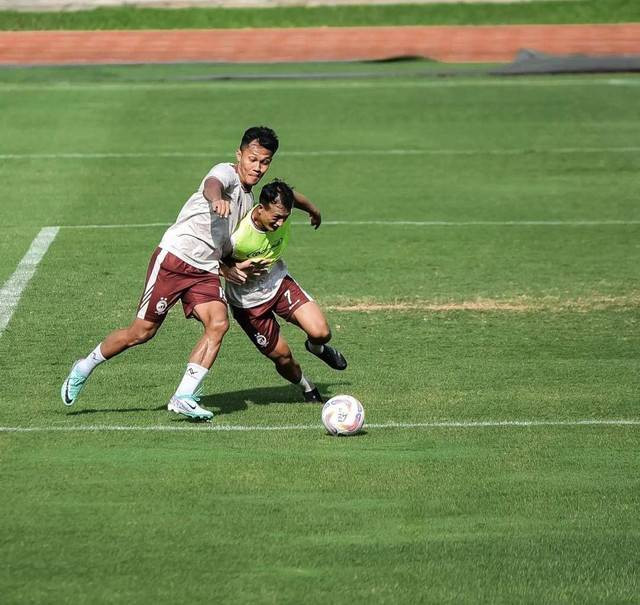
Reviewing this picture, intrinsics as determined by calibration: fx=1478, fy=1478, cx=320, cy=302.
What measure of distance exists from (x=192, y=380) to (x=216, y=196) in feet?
4.21

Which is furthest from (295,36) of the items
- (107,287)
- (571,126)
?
(107,287)

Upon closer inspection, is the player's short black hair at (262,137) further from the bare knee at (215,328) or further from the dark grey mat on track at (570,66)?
the dark grey mat on track at (570,66)

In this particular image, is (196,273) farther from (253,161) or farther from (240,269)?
(253,161)

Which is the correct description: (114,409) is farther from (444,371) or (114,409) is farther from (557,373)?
(557,373)

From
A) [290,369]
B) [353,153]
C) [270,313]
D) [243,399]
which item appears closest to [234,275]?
[270,313]

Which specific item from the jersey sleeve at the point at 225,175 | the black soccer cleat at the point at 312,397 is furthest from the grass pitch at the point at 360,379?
the jersey sleeve at the point at 225,175

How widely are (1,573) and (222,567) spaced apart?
109 cm

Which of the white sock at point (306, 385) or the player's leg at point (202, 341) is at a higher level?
the player's leg at point (202, 341)

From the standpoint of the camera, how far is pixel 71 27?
36938 mm

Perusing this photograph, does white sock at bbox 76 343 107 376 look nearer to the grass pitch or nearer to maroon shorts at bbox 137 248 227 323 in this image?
the grass pitch

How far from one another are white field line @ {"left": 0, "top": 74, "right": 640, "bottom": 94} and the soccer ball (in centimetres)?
1822

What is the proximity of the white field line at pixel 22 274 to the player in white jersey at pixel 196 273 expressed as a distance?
10.1 ft

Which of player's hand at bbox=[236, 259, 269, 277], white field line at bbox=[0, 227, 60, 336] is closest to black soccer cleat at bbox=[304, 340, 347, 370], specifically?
player's hand at bbox=[236, 259, 269, 277]

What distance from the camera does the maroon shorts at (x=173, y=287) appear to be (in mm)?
10414
